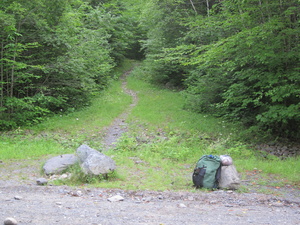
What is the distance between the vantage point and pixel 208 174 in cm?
650

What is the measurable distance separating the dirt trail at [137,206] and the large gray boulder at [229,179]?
0.78 feet

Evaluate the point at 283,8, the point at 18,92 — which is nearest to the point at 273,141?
the point at 283,8

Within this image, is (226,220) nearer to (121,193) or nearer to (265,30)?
(121,193)

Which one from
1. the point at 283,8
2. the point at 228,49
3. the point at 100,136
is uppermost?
the point at 283,8

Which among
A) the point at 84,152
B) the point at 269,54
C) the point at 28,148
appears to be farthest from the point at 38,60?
the point at 269,54

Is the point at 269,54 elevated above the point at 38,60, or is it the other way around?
the point at 269,54

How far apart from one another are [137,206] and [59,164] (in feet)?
11.0

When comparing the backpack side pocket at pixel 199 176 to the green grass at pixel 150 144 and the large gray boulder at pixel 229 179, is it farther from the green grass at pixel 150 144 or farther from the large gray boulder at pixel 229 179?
the large gray boulder at pixel 229 179

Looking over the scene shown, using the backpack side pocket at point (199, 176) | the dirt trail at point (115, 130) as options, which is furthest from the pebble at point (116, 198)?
the dirt trail at point (115, 130)

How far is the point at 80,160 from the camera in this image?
7453 millimetres

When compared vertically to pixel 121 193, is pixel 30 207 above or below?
above

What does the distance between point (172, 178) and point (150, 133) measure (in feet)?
18.6

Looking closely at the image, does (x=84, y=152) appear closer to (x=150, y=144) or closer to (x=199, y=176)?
(x=199, y=176)

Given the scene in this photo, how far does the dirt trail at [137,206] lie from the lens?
4.21 metres
